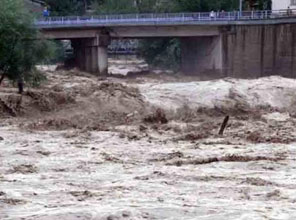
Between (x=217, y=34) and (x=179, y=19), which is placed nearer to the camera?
(x=179, y=19)

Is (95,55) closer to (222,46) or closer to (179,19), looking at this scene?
(179,19)

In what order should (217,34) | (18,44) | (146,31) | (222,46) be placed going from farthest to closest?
(146,31) < (222,46) < (217,34) < (18,44)

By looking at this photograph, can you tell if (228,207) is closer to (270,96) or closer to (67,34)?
(270,96)

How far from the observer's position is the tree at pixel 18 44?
46500 mm

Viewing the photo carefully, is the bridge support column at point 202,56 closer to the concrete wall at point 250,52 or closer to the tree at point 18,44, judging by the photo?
the concrete wall at point 250,52

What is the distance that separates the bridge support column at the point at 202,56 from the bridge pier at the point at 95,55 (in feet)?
32.7

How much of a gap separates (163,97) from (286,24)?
28.4 metres

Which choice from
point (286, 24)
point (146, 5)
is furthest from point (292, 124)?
point (146, 5)

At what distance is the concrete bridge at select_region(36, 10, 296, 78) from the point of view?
78.3 m

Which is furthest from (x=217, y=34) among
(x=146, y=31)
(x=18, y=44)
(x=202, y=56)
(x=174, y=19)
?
(x=18, y=44)

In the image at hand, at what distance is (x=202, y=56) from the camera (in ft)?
288

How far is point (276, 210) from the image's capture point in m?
19.8

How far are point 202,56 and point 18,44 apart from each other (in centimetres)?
4335

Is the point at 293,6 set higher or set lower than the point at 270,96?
higher
